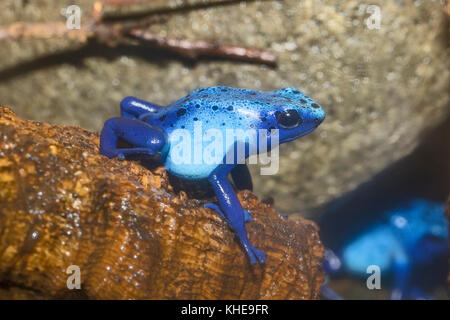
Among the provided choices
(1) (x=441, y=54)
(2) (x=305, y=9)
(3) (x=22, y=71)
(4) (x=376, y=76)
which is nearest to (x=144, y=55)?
(3) (x=22, y=71)

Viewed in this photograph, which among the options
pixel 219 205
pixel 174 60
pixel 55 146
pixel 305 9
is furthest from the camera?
pixel 174 60

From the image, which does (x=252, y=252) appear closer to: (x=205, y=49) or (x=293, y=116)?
(x=293, y=116)

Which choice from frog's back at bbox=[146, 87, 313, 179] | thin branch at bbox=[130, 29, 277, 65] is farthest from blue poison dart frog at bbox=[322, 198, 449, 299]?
thin branch at bbox=[130, 29, 277, 65]

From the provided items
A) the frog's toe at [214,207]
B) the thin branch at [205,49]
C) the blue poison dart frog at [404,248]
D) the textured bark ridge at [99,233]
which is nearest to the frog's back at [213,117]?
the frog's toe at [214,207]

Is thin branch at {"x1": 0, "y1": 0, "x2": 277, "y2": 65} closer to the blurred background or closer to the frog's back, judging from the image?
the blurred background

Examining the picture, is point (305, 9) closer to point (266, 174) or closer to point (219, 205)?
point (266, 174)

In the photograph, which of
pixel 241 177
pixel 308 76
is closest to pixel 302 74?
pixel 308 76

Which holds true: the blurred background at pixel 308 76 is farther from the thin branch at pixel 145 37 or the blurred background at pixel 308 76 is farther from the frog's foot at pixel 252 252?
the frog's foot at pixel 252 252
